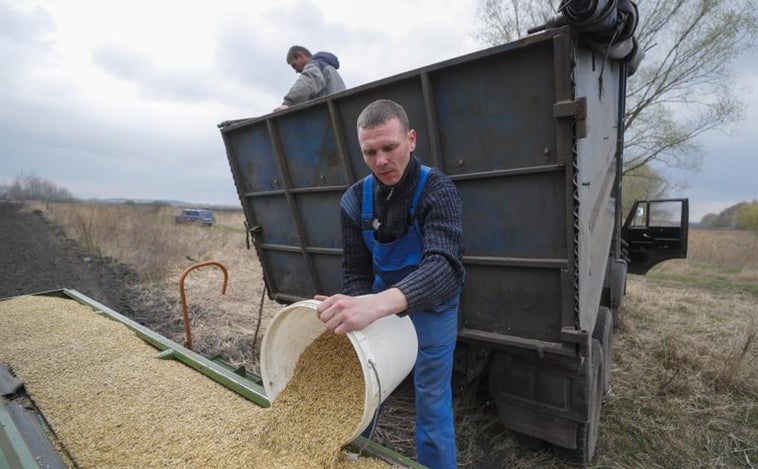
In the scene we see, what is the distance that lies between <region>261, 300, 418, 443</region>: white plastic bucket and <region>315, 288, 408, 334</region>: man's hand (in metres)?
0.06

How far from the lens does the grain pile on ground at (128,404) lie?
173cm

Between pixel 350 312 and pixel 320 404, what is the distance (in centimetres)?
60

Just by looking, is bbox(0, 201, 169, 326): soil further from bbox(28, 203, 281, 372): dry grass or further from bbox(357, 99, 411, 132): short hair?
bbox(357, 99, 411, 132): short hair

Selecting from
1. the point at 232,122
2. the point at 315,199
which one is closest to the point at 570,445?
the point at 315,199

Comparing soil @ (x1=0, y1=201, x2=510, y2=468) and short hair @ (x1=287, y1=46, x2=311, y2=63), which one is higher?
short hair @ (x1=287, y1=46, x2=311, y2=63)

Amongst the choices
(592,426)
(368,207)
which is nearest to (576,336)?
(592,426)

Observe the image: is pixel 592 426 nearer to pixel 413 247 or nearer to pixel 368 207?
pixel 413 247

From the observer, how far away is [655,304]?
740 cm

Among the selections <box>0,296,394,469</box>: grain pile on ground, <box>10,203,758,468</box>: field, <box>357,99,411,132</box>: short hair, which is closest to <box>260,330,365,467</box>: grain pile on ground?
<box>0,296,394,469</box>: grain pile on ground

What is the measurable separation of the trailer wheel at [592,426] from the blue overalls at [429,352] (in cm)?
113

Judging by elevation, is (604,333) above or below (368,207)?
below

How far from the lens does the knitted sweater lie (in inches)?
68.6

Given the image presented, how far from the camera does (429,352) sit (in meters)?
2.21

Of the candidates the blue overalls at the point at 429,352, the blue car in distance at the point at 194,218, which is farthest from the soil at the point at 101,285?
the blue car in distance at the point at 194,218
